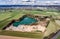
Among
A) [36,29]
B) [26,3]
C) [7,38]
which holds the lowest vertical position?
[7,38]

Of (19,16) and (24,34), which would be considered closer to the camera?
A: (24,34)

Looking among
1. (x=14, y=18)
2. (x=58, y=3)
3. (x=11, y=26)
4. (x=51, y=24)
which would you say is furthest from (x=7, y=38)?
(x=58, y=3)

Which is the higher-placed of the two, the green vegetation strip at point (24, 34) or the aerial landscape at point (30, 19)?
the aerial landscape at point (30, 19)

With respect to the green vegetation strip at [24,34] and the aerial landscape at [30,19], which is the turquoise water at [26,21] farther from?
the green vegetation strip at [24,34]

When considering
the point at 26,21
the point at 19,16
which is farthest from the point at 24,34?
the point at 19,16

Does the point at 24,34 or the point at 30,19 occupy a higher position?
the point at 30,19

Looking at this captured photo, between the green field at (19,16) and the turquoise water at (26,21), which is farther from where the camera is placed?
the turquoise water at (26,21)

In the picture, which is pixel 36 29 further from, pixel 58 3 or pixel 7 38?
pixel 58 3

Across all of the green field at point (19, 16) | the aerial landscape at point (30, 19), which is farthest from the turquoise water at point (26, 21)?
the green field at point (19, 16)

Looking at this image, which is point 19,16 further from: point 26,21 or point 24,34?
point 24,34
